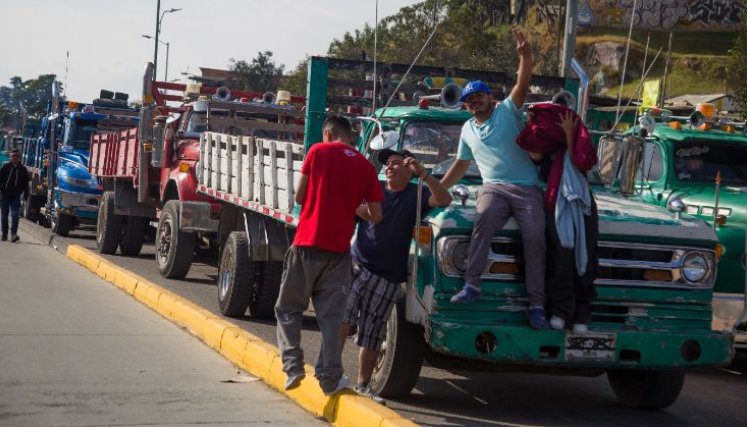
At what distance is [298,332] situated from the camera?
7.37 metres

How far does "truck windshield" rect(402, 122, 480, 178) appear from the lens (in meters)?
8.77

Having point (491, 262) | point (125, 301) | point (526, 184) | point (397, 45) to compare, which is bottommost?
point (125, 301)

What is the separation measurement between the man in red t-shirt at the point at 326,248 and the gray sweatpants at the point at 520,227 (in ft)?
2.11

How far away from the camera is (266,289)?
38.1 feet

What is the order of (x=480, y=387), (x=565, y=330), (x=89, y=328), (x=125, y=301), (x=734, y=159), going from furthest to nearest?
(x=125, y=301), (x=734, y=159), (x=89, y=328), (x=480, y=387), (x=565, y=330)

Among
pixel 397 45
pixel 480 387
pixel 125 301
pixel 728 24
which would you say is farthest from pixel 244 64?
pixel 480 387

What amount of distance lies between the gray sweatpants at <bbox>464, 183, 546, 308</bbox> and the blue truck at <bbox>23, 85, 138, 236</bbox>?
638 inches

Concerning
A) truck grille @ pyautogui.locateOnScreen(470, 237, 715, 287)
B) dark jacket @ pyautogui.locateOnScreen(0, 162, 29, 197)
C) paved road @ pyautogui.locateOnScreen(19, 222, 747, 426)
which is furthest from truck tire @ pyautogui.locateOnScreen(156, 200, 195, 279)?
dark jacket @ pyautogui.locateOnScreen(0, 162, 29, 197)

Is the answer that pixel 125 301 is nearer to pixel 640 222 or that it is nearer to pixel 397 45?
pixel 640 222

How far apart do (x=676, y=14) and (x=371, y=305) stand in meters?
74.3

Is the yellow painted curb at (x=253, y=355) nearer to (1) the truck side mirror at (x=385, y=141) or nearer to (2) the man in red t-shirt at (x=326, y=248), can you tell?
(2) the man in red t-shirt at (x=326, y=248)

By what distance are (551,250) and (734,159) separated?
16.8ft

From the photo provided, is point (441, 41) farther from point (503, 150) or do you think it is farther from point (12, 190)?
point (503, 150)

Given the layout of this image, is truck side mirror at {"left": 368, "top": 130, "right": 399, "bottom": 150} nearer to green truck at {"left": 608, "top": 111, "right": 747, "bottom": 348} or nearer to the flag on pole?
green truck at {"left": 608, "top": 111, "right": 747, "bottom": 348}
